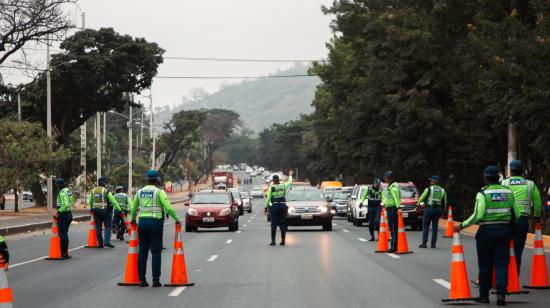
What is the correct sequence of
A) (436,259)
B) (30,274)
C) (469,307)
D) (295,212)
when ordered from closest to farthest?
(469,307) → (30,274) → (436,259) → (295,212)

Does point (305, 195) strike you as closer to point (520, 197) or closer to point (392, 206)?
point (392, 206)

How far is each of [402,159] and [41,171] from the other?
1816 centimetres

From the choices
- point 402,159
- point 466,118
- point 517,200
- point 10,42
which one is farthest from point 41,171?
point 517,200

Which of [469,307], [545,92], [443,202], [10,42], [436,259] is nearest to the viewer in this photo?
[469,307]

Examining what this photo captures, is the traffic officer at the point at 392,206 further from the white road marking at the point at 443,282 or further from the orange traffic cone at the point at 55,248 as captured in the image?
the orange traffic cone at the point at 55,248

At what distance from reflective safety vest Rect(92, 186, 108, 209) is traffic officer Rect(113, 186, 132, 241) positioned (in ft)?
7.74

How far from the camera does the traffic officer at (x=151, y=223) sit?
15.8 meters

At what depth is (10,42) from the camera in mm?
43750

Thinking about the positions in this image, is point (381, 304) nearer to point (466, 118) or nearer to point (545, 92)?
point (545, 92)

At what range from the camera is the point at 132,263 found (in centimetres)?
1591

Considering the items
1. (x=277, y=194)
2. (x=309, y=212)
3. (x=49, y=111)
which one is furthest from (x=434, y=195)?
(x=49, y=111)

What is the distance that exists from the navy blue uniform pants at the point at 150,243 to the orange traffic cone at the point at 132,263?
89mm

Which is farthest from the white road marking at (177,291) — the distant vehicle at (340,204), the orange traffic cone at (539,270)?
the distant vehicle at (340,204)

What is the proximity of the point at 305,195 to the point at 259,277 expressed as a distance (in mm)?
20262
